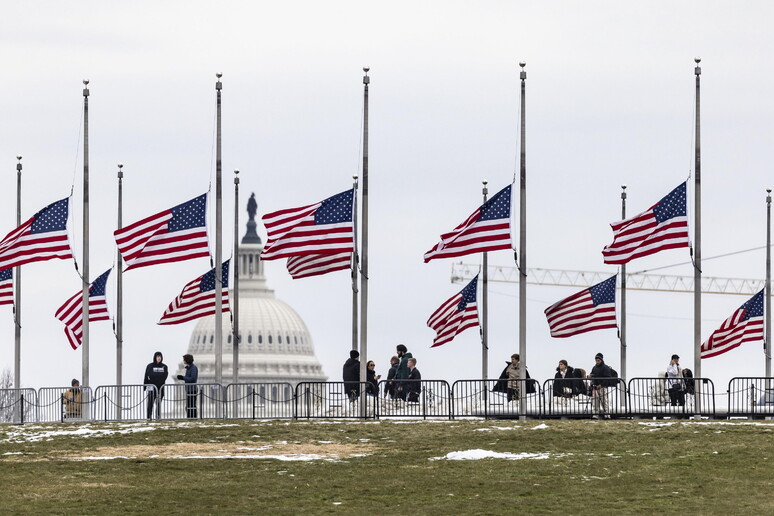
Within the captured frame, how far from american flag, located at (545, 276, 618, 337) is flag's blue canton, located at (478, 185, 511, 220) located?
7755 mm

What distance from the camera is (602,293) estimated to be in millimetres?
61344

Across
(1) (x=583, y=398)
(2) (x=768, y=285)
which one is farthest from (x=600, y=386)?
(2) (x=768, y=285)

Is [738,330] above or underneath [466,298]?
underneath

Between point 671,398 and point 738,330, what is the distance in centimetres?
1380

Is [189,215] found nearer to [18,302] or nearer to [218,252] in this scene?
[218,252]

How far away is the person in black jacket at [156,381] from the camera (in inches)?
2156

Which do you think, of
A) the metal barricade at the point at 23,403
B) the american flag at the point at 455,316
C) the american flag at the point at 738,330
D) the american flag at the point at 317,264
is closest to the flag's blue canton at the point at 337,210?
the american flag at the point at 317,264

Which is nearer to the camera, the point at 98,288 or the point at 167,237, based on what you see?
the point at 167,237

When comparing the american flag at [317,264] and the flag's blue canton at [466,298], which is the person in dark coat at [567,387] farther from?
the flag's blue canton at [466,298]

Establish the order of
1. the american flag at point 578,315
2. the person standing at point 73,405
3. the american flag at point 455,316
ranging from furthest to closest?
the american flag at point 455,316, the american flag at point 578,315, the person standing at point 73,405

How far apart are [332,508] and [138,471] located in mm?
6785

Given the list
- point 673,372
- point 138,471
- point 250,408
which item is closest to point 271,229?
point 250,408

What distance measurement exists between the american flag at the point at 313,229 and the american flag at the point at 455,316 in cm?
1001

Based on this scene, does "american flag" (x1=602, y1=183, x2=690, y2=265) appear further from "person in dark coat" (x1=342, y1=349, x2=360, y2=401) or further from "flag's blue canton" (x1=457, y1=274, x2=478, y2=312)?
"flag's blue canton" (x1=457, y1=274, x2=478, y2=312)
